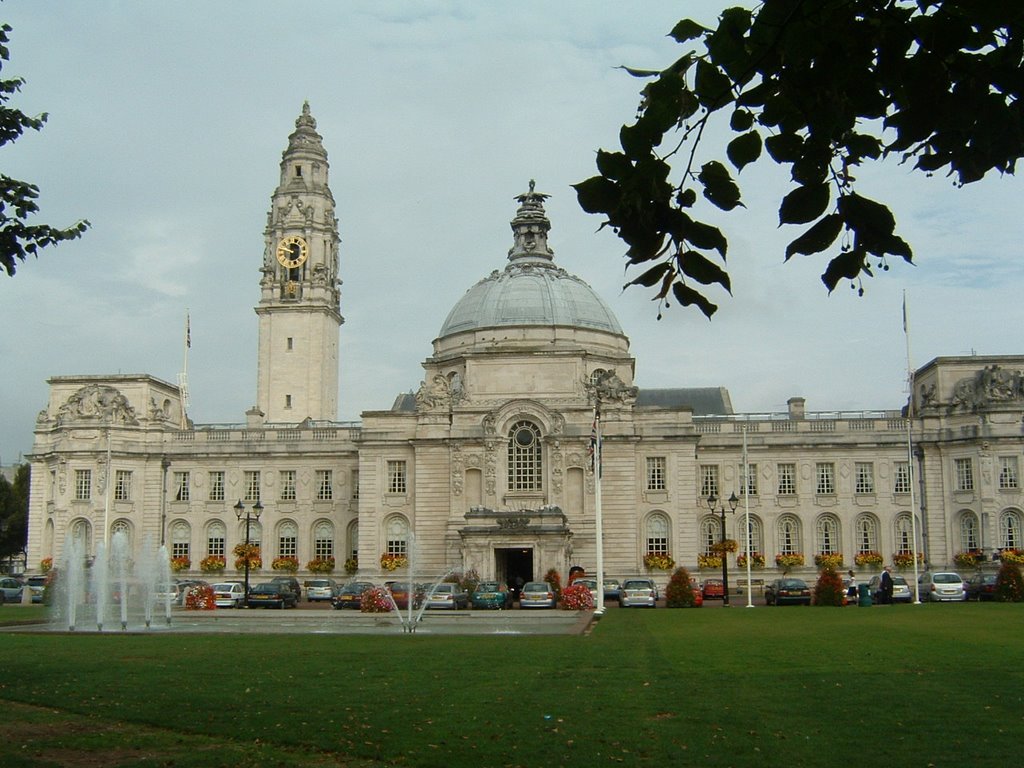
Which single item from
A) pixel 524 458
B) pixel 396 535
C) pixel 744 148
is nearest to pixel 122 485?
pixel 396 535

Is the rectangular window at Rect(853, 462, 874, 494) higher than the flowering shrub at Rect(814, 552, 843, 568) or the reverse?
higher

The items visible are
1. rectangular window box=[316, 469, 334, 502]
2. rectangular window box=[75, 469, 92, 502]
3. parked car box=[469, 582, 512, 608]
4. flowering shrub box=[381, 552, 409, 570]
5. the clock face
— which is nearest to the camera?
parked car box=[469, 582, 512, 608]

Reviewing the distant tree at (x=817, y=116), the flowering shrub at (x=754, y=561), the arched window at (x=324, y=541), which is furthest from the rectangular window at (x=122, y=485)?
the distant tree at (x=817, y=116)

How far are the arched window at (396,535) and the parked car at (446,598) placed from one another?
19.0m

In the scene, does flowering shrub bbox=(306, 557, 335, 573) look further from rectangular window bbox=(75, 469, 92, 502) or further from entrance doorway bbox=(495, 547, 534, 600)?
rectangular window bbox=(75, 469, 92, 502)

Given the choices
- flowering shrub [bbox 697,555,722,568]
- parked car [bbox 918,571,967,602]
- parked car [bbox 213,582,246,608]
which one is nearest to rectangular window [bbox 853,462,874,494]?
flowering shrub [bbox 697,555,722,568]

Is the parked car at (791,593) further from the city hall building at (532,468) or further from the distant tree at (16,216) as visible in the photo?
the distant tree at (16,216)

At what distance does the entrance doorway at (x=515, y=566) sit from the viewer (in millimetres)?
64688

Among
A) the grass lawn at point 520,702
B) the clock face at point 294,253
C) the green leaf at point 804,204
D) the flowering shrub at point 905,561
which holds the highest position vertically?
the clock face at point 294,253

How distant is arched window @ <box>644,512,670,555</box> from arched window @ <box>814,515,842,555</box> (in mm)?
9945

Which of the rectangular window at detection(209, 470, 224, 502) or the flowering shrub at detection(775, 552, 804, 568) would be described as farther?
the rectangular window at detection(209, 470, 224, 502)

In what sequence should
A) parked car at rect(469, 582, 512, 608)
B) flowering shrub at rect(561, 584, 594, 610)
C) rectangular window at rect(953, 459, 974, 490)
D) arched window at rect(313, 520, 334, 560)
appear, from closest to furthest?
flowering shrub at rect(561, 584, 594, 610)
parked car at rect(469, 582, 512, 608)
rectangular window at rect(953, 459, 974, 490)
arched window at rect(313, 520, 334, 560)

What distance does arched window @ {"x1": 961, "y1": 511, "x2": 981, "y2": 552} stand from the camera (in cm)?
6881

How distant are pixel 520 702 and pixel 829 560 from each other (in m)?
56.1
